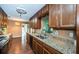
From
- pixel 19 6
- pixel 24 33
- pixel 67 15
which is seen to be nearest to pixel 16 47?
pixel 24 33

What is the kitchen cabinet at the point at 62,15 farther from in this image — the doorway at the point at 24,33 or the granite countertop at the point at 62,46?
the doorway at the point at 24,33

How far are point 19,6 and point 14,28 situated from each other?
15.2 inches

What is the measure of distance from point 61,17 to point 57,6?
0.23 m

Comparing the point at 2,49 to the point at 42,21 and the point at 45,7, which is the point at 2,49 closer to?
the point at 42,21

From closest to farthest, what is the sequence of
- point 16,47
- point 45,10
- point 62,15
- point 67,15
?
point 67,15 → point 62,15 → point 16,47 → point 45,10

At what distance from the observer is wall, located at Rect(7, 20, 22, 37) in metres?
1.77

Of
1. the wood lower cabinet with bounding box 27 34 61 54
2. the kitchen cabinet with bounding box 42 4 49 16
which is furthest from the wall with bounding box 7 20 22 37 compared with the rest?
the kitchen cabinet with bounding box 42 4 49 16

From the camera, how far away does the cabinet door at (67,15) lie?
1.42 meters

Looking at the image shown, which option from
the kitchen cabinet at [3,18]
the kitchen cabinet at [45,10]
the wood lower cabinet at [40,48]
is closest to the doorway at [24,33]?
the wood lower cabinet at [40,48]

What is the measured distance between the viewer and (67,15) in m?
1.54

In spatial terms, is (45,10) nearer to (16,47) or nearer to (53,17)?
(53,17)
